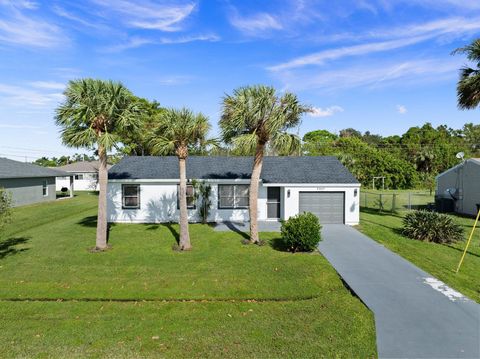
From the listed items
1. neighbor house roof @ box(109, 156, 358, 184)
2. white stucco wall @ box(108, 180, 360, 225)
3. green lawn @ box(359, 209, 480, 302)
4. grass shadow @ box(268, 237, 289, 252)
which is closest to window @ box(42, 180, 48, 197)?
neighbor house roof @ box(109, 156, 358, 184)

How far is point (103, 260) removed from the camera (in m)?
10.8

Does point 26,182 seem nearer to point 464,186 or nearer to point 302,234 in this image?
point 302,234

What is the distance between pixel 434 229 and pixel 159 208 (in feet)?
44.4

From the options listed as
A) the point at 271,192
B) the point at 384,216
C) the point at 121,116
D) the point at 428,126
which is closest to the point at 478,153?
the point at 428,126

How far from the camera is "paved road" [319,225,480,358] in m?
5.54

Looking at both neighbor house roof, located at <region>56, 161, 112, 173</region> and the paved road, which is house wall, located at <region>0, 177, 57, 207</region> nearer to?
neighbor house roof, located at <region>56, 161, 112, 173</region>

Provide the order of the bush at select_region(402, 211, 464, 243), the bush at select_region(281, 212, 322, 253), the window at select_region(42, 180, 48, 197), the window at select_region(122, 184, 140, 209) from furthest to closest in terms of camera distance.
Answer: the window at select_region(42, 180, 48, 197) < the window at select_region(122, 184, 140, 209) < the bush at select_region(402, 211, 464, 243) < the bush at select_region(281, 212, 322, 253)

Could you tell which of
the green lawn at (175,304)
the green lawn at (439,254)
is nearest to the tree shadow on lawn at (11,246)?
the green lawn at (175,304)

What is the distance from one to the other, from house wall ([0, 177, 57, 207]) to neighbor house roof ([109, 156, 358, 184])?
11.9m

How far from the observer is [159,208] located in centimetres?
1770

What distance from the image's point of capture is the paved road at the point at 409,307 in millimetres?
5539

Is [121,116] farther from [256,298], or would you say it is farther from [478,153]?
[478,153]

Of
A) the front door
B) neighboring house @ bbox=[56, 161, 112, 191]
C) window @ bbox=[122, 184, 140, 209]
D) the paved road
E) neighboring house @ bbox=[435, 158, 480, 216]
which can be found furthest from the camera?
neighboring house @ bbox=[56, 161, 112, 191]

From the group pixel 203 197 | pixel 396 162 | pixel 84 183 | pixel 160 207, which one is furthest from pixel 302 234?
pixel 84 183
